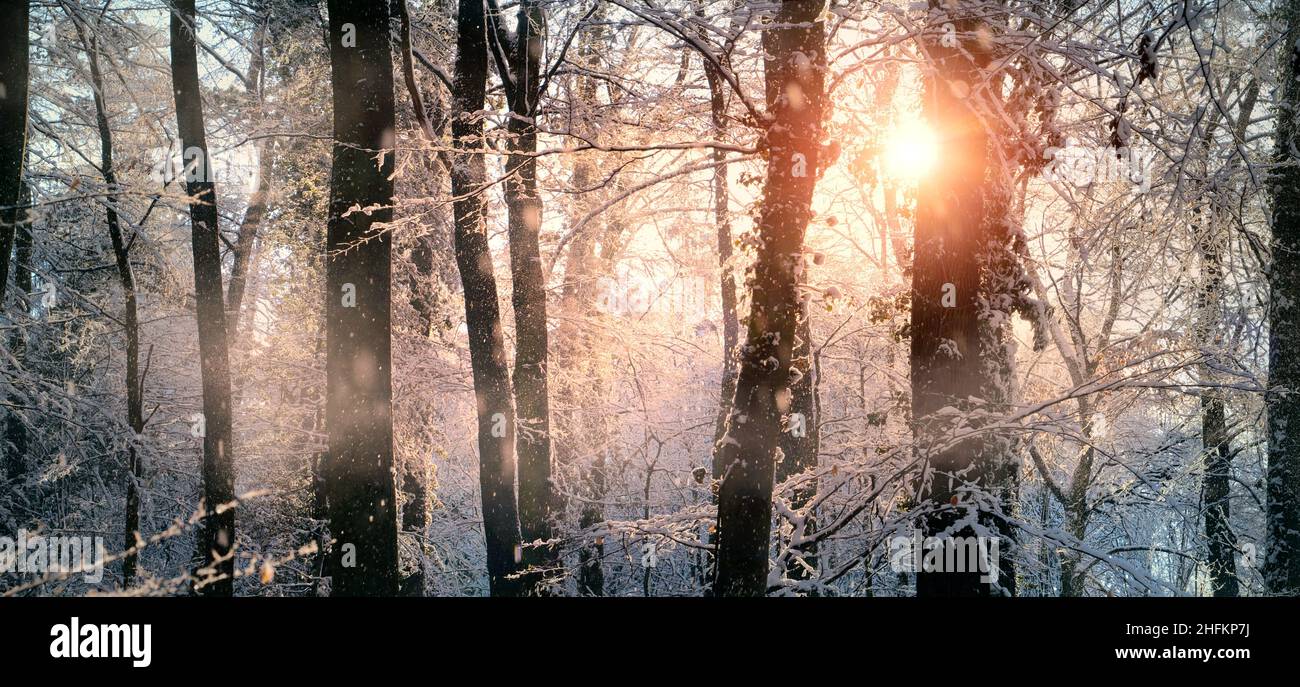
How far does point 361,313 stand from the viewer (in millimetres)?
7316

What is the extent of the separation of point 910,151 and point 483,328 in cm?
542

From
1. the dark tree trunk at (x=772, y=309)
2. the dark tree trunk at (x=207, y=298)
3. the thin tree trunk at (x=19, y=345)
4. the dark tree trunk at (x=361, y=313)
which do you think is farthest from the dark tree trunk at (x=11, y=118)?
the thin tree trunk at (x=19, y=345)

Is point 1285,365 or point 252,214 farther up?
point 252,214

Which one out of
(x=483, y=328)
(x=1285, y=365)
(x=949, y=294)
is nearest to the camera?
(x=949, y=294)

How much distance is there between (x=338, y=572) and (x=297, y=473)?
10312 millimetres

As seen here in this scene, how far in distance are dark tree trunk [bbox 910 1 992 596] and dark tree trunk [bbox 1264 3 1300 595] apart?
11.0 ft

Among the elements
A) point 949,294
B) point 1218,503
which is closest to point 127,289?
point 949,294

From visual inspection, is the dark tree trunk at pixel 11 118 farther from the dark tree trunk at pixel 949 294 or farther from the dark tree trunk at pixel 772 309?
the dark tree trunk at pixel 949 294

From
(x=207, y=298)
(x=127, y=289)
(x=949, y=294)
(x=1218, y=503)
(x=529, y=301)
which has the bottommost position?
(x=1218, y=503)

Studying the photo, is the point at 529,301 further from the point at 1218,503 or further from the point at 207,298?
the point at 1218,503

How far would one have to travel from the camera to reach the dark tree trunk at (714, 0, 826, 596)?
644 centimetres
